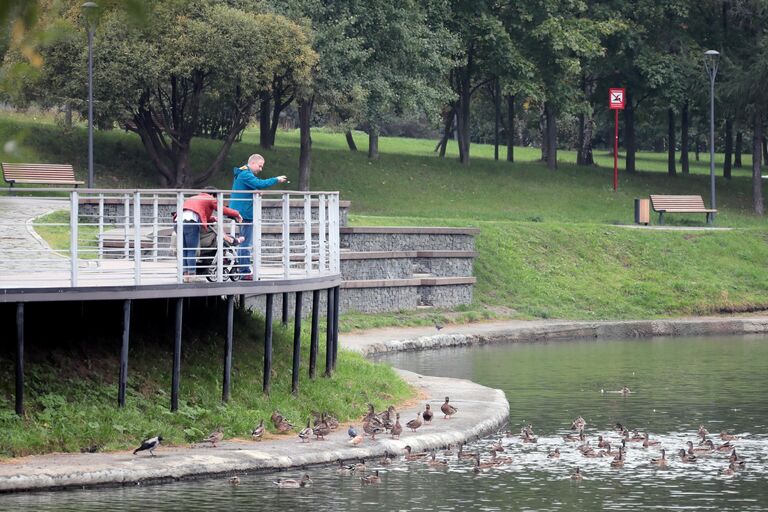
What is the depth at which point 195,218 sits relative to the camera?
2033 centimetres

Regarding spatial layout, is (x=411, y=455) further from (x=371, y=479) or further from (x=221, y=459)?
(x=221, y=459)

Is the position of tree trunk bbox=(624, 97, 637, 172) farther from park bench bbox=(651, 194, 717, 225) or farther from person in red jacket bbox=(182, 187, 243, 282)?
person in red jacket bbox=(182, 187, 243, 282)

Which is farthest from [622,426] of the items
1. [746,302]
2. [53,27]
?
[746,302]

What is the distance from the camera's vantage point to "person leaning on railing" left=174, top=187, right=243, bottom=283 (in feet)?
66.5

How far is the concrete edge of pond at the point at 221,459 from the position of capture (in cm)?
1636

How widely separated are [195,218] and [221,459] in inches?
166

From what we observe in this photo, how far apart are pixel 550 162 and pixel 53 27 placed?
6540 cm

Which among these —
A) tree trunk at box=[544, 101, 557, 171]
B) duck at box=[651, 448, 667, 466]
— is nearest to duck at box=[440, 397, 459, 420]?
duck at box=[651, 448, 667, 466]

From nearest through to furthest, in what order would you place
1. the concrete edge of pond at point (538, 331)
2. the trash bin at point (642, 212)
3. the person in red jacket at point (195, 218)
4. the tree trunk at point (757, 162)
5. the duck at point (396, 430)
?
1. the duck at point (396, 430)
2. the person in red jacket at point (195, 218)
3. the concrete edge of pond at point (538, 331)
4. the trash bin at point (642, 212)
5. the tree trunk at point (757, 162)

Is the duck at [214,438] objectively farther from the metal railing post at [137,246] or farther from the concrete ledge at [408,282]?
the concrete ledge at [408,282]

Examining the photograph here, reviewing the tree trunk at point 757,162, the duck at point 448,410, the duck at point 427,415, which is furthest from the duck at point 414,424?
the tree trunk at point 757,162

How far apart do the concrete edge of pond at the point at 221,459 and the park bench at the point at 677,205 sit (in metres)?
34.7

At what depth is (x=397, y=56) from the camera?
195 ft

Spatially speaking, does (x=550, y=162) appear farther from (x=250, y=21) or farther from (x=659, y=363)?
(x=659, y=363)
